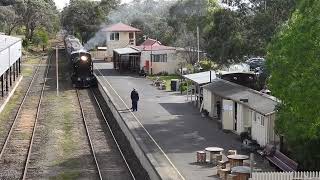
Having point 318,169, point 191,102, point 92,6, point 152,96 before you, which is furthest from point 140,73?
point 92,6

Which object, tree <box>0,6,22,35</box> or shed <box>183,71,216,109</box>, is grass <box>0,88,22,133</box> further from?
tree <box>0,6,22,35</box>

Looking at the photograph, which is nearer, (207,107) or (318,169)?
(318,169)

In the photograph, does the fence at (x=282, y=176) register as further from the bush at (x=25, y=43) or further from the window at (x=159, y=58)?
the bush at (x=25, y=43)

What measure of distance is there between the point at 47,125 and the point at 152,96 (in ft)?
33.8

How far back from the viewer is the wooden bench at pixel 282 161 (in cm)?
1834

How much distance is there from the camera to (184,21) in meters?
66.9

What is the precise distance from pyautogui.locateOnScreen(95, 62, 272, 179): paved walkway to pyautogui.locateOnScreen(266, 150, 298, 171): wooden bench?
208 cm

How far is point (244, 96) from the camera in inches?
1006

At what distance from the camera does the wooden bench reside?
722 inches

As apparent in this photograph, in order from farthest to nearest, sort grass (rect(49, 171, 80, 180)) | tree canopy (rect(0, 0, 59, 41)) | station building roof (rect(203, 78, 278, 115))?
tree canopy (rect(0, 0, 59, 41))
station building roof (rect(203, 78, 278, 115))
grass (rect(49, 171, 80, 180))

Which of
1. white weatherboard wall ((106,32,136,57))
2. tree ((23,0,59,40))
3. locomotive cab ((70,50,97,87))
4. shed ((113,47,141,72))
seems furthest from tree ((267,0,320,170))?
tree ((23,0,59,40))

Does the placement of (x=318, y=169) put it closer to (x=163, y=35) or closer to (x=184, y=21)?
(x=184, y=21)

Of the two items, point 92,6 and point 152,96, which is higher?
point 92,6

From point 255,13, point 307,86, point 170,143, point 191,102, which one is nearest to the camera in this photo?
point 307,86
